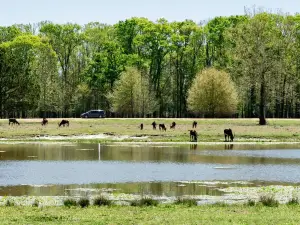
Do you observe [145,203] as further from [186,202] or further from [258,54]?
[258,54]

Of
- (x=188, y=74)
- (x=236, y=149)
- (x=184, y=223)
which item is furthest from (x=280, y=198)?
(x=188, y=74)

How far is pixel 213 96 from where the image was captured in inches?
4257

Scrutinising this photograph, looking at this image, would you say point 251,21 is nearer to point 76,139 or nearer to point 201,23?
point 76,139

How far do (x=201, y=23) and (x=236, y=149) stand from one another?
81462 millimetres

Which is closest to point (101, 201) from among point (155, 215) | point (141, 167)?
point (155, 215)

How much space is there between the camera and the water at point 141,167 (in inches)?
1183

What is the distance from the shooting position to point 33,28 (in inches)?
5408

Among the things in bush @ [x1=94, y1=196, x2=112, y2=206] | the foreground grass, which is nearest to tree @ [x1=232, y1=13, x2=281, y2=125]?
bush @ [x1=94, y1=196, x2=112, y2=206]

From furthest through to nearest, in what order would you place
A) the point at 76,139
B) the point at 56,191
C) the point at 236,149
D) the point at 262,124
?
1. the point at 262,124
2. the point at 76,139
3. the point at 236,149
4. the point at 56,191

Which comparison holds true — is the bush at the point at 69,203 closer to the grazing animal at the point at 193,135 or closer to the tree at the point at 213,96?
the grazing animal at the point at 193,135

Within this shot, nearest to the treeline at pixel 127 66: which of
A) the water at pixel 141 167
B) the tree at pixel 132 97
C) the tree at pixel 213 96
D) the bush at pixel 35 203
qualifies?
the tree at pixel 132 97

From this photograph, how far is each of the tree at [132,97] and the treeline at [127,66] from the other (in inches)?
7.0

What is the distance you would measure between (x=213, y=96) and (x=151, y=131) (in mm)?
36339

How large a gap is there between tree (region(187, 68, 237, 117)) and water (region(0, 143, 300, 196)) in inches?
1845
